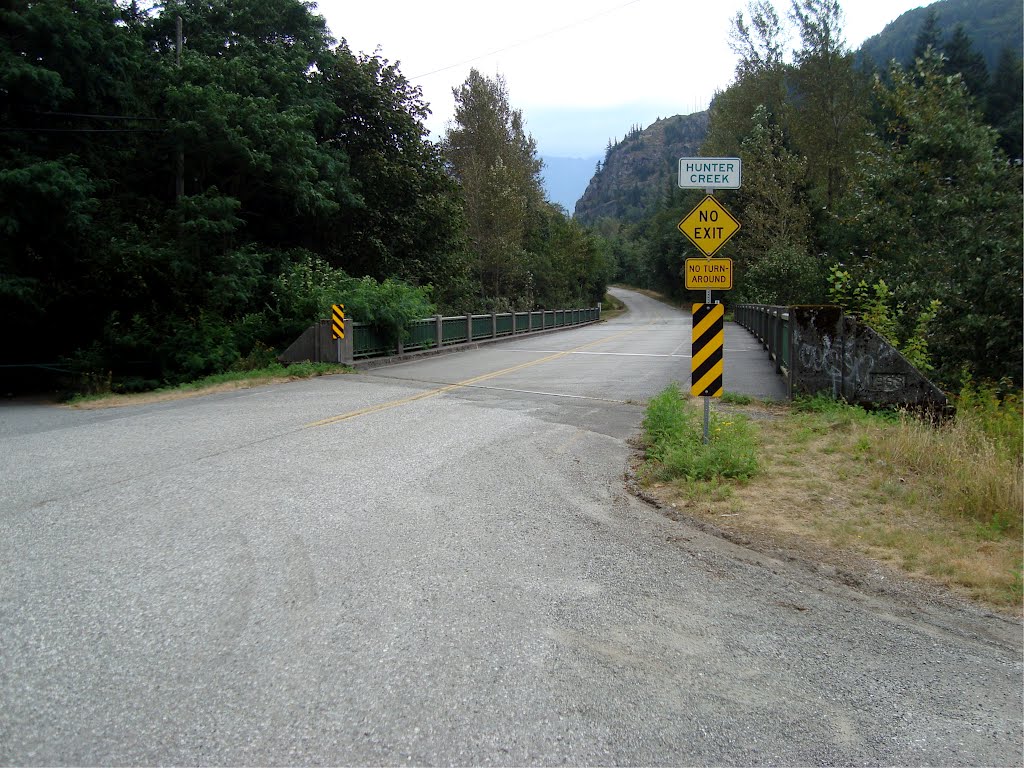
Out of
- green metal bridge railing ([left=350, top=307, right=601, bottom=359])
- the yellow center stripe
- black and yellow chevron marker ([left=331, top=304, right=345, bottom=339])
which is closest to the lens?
the yellow center stripe

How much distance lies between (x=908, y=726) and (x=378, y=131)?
2999 cm

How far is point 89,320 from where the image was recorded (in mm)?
22062

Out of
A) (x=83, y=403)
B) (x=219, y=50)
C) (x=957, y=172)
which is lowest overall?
(x=83, y=403)

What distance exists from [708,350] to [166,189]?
21.6 metres

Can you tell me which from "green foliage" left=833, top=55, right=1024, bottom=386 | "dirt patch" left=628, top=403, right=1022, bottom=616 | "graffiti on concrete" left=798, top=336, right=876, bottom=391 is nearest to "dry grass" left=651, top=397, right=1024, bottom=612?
"dirt patch" left=628, top=403, right=1022, bottom=616

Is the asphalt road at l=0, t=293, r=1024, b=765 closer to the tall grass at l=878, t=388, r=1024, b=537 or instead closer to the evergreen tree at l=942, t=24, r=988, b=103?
the tall grass at l=878, t=388, r=1024, b=537

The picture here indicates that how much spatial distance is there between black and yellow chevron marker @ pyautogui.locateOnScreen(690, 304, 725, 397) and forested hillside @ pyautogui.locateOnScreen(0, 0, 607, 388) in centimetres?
1261

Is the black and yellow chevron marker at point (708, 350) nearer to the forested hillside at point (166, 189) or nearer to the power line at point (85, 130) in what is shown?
the forested hillside at point (166, 189)

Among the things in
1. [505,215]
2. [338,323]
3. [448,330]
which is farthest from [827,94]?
[338,323]

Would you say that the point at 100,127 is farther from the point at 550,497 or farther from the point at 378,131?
the point at 550,497

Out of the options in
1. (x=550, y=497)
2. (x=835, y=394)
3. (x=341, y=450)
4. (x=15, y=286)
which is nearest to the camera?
(x=550, y=497)

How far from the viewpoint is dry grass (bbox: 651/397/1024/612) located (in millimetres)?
4902

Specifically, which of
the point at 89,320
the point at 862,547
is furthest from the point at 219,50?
the point at 862,547

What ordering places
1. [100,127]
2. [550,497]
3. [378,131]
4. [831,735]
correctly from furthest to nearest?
[378,131], [100,127], [550,497], [831,735]
